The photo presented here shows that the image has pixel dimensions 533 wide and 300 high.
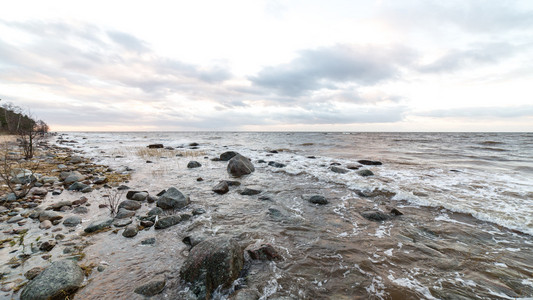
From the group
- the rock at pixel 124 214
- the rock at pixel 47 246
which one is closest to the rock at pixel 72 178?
the rock at pixel 124 214

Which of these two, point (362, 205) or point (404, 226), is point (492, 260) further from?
point (362, 205)

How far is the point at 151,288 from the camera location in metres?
3.42

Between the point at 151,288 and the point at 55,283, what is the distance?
151 cm

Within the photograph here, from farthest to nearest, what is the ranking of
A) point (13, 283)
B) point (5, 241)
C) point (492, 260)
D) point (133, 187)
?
point (133, 187), point (5, 241), point (492, 260), point (13, 283)

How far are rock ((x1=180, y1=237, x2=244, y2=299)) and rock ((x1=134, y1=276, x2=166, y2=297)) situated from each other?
0.34 m

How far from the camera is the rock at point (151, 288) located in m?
3.37

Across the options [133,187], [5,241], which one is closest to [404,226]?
[5,241]

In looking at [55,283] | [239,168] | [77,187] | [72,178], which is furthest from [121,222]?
[239,168]

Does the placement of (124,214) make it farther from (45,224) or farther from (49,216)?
(49,216)

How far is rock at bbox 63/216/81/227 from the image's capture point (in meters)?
5.66

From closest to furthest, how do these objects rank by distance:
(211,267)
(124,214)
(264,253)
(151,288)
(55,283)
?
(55,283) < (151,288) < (211,267) < (264,253) < (124,214)

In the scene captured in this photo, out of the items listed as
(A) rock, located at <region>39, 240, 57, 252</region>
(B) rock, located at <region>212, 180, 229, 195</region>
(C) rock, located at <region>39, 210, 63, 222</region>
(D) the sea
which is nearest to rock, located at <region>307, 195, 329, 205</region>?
(D) the sea

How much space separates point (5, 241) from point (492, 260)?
1086 cm

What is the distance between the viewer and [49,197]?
7.73 m
